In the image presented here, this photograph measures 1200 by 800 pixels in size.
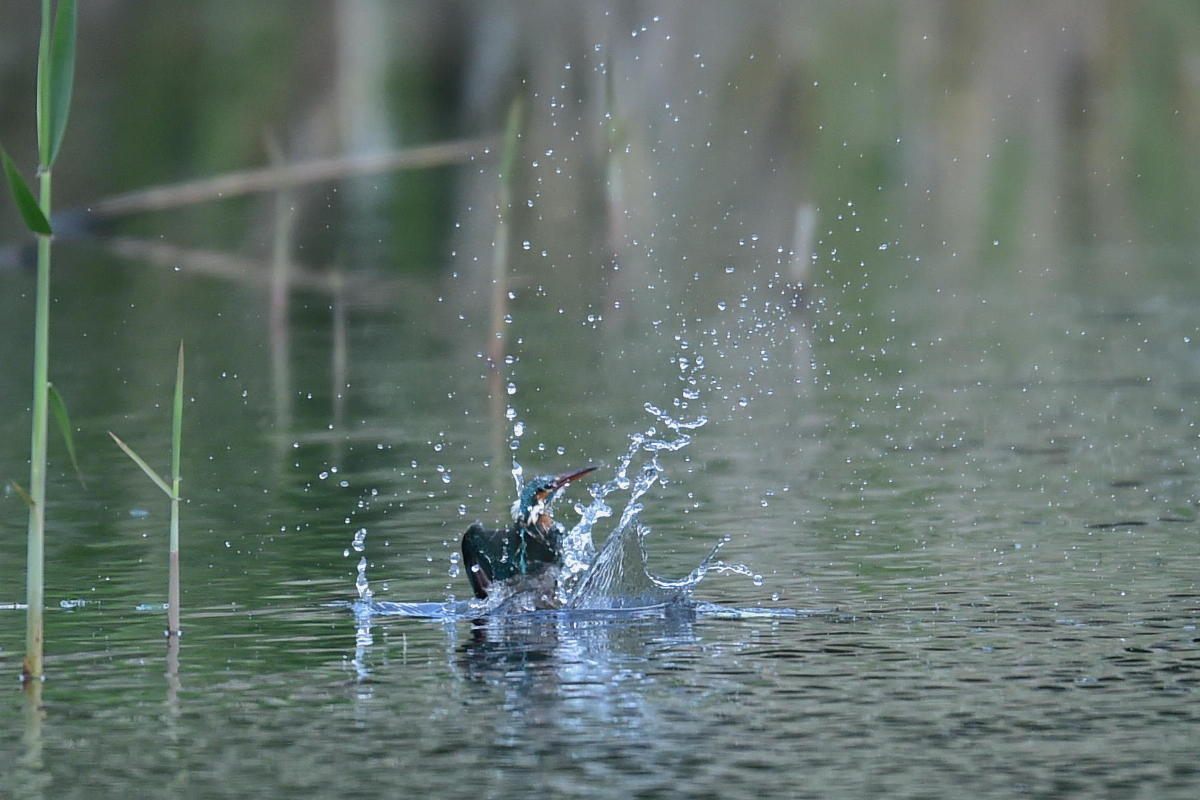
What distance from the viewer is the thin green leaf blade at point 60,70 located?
797cm

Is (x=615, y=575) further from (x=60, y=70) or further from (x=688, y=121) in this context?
(x=688, y=121)

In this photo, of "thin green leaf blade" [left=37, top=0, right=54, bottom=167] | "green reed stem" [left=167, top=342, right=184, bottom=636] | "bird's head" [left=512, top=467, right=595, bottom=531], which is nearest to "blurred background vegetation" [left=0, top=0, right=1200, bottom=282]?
"bird's head" [left=512, top=467, right=595, bottom=531]

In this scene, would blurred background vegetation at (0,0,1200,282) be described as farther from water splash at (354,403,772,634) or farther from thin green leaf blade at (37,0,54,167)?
thin green leaf blade at (37,0,54,167)

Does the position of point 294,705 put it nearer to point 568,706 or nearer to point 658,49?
point 568,706

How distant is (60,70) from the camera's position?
800 cm

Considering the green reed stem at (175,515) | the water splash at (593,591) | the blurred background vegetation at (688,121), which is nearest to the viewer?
the green reed stem at (175,515)

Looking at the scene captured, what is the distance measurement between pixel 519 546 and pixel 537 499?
209mm

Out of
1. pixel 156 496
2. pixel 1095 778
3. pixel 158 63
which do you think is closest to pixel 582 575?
pixel 1095 778

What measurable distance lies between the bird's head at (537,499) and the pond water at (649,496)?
0.48 m

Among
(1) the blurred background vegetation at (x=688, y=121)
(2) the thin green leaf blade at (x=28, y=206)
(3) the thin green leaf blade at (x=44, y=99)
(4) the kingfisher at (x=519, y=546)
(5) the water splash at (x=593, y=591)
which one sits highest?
(1) the blurred background vegetation at (x=688, y=121)

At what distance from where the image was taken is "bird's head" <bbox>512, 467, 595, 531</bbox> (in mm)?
9672

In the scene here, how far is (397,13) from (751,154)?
2071 cm

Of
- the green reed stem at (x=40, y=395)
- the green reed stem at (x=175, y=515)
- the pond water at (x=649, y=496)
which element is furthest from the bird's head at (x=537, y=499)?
the green reed stem at (x=40, y=395)

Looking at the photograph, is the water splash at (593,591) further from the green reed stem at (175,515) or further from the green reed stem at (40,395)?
the green reed stem at (40,395)
